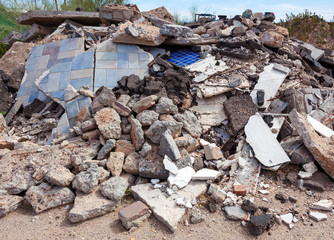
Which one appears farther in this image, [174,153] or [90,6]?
[90,6]

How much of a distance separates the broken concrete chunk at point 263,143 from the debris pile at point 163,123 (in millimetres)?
19

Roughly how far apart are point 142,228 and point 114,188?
69 centimetres

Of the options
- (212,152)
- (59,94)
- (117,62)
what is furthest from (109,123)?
(117,62)

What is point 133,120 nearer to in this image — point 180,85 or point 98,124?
Result: point 98,124

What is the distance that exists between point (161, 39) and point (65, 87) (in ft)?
8.48

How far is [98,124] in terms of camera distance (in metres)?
4.39

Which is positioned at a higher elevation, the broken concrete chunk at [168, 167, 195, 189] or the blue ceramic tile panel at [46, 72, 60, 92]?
the blue ceramic tile panel at [46, 72, 60, 92]

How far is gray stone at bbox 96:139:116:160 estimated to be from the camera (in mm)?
4188

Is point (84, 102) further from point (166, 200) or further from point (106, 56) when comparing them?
point (166, 200)

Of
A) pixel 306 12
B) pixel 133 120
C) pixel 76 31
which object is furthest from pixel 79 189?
pixel 306 12

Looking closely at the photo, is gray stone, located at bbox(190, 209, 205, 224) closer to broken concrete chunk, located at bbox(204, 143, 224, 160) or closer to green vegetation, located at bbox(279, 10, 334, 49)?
broken concrete chunk, located at bbox(204, 143, 224, 160)

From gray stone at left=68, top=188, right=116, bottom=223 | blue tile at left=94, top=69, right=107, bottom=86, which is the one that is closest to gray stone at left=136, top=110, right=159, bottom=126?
gray stone at left=68, top=188, right=116, bottom=223

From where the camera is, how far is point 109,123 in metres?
4.37

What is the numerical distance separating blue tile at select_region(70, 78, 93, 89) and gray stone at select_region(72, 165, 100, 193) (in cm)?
248
